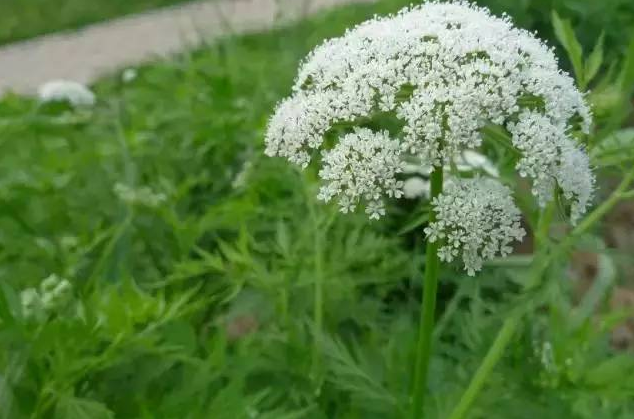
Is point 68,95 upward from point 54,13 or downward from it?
downward

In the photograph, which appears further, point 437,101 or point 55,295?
point 55,295

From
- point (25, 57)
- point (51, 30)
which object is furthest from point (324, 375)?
point (51, 30)

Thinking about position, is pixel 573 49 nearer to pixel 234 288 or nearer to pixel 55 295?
pixel 234 288

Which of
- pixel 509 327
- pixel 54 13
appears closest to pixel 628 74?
pixel 509 327

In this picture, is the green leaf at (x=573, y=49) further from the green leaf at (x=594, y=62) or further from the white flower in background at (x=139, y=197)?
the white flower in background at (x=139, y=197)

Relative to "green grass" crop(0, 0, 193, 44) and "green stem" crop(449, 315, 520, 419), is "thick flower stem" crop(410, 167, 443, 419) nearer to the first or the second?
"green stem" crop(449, 315, 520, 419)

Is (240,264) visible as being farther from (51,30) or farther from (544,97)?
(51,30)
